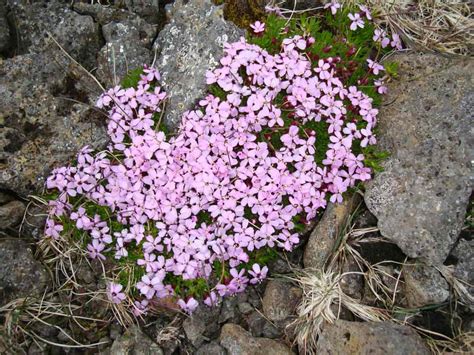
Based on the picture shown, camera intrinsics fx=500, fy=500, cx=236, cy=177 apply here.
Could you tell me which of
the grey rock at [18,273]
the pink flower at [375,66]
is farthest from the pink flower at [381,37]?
the grey rock at [18,273]

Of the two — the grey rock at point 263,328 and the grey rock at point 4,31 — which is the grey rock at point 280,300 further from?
the grey rock at point 4,31

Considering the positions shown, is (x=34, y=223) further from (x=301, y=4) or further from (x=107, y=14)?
(x=301, y=4)

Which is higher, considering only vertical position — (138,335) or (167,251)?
(167,251)

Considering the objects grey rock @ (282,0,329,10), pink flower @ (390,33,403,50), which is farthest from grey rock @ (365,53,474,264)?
grey rock @ (282,0,329,10)

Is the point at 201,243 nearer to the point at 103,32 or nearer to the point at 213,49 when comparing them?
the point at 213,49

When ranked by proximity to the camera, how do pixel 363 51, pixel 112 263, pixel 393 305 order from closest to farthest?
pixel 393 305, pixel 112 263, pixel 363 51

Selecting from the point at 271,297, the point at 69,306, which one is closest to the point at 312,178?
the point at 271,297

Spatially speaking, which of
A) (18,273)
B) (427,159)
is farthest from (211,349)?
(427,159)
